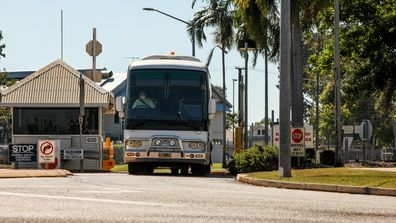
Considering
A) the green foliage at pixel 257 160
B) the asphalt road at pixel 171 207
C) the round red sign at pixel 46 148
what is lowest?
the asphalt road at pixel 171 207

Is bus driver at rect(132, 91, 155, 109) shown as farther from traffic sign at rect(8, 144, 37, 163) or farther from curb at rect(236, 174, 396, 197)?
traffic sign at rect(8, 144, 37, 163)

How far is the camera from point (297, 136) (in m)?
27.0

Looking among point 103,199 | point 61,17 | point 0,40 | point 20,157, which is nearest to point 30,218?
point 103,199

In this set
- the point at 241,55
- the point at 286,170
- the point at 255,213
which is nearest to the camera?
the point at 255,213

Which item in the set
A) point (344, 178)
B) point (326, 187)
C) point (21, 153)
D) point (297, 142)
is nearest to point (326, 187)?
point (326, 187)

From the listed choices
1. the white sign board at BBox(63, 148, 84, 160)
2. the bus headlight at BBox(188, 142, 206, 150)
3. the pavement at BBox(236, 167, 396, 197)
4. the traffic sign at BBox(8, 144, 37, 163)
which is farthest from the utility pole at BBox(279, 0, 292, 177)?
the traffic sign at BBox(8, 144, 37, 163)

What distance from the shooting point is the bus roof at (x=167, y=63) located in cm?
2795

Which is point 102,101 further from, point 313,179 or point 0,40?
point 0,40

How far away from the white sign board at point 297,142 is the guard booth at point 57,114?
43.9 ft

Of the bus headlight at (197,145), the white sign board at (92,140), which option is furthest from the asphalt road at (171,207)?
the white sign board at (92,140)

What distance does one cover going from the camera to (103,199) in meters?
14.1

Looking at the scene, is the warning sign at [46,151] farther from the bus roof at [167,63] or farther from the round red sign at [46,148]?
the bus roof at [167,63]

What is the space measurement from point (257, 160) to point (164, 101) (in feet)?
14.6

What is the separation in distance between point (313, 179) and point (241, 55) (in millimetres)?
33173
